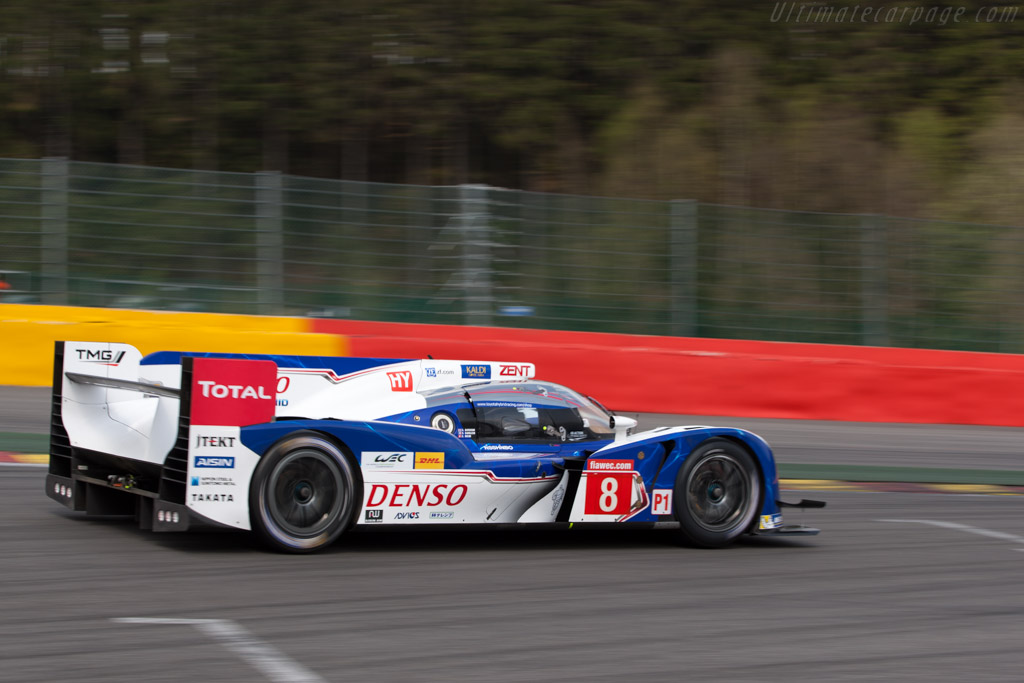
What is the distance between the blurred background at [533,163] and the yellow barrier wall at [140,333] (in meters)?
0.20

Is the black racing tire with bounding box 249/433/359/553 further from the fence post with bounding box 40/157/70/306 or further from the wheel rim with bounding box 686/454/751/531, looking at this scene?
the fence post with bounding box 40/157/70/306

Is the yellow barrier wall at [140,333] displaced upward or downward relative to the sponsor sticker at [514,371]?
upward

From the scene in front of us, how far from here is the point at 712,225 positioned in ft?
41.8

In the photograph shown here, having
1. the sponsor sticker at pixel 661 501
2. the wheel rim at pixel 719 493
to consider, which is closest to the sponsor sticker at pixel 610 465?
the sponsor sticker at pixel 661 501

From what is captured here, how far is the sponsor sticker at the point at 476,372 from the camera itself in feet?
23.6

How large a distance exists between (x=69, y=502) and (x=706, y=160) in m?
15.4

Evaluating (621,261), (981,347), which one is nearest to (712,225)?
(621,261)

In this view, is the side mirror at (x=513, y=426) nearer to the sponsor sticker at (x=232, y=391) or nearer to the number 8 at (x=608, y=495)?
the number 8 at (x=608, y=495)

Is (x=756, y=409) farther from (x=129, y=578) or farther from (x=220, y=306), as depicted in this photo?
(x=129, y=578)

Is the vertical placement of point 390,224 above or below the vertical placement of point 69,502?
above

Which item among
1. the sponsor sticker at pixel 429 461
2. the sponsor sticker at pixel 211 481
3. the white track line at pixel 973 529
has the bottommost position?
the white track line at pixel 973 529

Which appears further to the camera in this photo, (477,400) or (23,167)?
(23,167)

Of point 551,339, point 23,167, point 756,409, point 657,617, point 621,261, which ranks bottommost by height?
point 657,617

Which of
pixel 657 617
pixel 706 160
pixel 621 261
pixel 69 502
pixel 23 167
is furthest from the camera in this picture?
pixel 706 160
